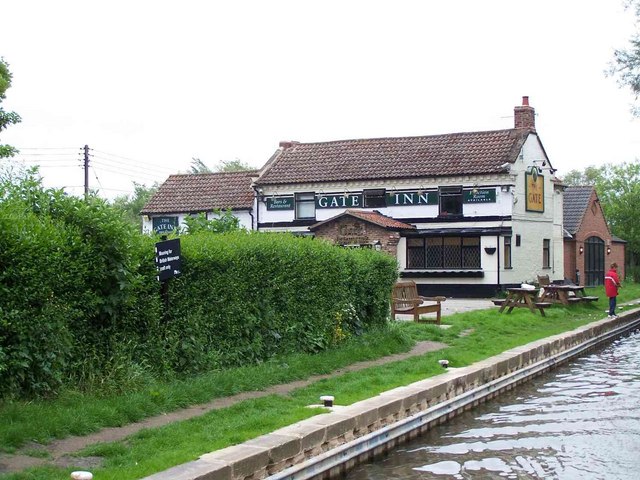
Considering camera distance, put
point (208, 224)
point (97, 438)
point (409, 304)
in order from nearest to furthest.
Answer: point (97, 438)
point (208, 224)
point (409, 304)

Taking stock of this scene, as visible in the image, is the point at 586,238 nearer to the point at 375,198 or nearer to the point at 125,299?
the point at 375,198

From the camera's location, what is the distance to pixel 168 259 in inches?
A: 436

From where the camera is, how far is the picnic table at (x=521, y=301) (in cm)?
2466

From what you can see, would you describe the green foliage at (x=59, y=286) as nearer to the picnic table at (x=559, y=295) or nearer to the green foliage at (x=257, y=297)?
the green foliage at (x=257, y=297)

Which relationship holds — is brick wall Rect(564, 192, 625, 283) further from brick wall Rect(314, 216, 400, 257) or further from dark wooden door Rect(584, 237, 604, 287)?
brick wall Rect(314, 216, 400, 257)

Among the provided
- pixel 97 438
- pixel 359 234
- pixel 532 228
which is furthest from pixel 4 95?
pixel 532 228

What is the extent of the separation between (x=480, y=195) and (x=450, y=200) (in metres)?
1.48

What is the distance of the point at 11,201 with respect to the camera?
10.3 m

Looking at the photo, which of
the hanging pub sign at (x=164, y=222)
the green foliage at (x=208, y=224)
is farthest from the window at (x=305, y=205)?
the green foliage at (x=208, y=224)

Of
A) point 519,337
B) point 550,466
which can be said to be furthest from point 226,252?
point 519,337

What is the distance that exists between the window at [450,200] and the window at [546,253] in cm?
568

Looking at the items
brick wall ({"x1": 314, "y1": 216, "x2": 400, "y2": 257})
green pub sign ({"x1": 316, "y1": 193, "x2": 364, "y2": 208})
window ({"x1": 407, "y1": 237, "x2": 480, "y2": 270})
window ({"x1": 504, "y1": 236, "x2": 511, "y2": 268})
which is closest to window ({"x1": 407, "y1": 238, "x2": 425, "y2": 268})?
window ({"x1": 407, "y1": 237, "x2": 480, "y2": 270})

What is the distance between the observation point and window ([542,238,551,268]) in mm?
39875

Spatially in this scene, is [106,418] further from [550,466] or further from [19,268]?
[550,466]
